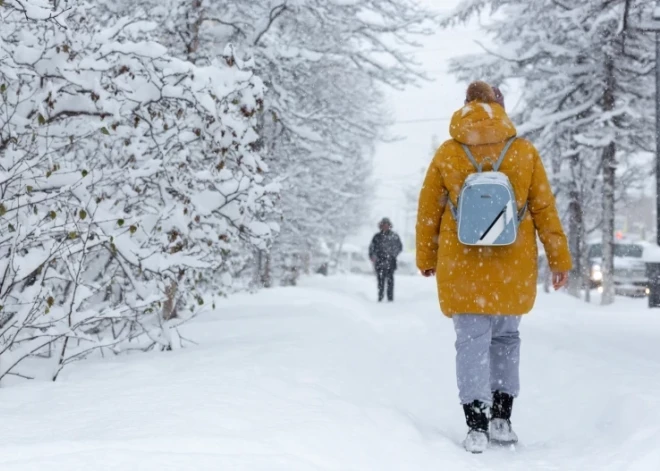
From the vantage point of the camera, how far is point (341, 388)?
14.4 ft

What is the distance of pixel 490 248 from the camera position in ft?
11.8

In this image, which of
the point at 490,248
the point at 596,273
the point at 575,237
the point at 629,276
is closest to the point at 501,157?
the point at 490,248

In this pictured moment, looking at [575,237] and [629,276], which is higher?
[575,237]

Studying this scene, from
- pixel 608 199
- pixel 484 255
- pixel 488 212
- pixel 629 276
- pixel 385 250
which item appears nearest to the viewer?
pixel 488 212

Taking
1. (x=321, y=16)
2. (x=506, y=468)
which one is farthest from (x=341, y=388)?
(x=321, y=16)

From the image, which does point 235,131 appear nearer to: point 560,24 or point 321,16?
point 321,16

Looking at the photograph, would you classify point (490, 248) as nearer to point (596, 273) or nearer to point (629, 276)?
point (629, 276)

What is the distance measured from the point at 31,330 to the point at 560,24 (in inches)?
405

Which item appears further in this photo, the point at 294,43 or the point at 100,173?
the point at 294,43

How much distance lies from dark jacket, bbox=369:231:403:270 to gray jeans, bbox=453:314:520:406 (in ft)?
36.9

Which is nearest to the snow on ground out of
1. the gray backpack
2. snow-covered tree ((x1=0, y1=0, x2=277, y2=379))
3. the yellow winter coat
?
snow-covered tree ((x1=0, y1=0, x2=277, y2=379))

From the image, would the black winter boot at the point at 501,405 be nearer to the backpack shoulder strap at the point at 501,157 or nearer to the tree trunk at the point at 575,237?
the backpack shoulder strap at the point at 501,157

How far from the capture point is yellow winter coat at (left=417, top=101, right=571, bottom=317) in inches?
141

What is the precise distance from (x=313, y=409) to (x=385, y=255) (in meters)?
11.9
